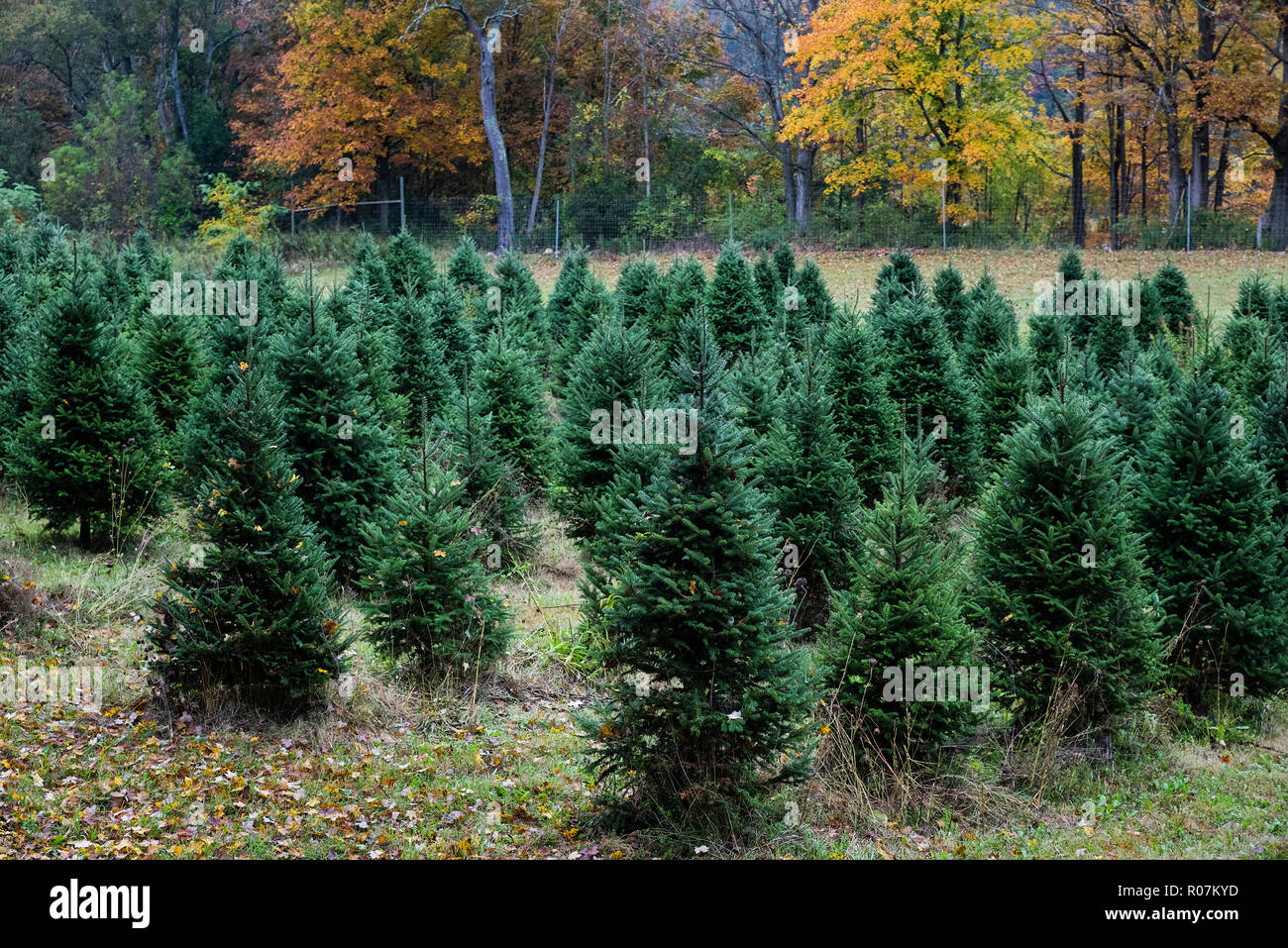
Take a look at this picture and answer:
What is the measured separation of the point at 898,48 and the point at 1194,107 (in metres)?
9.64

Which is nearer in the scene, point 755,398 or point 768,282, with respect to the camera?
point 755,398

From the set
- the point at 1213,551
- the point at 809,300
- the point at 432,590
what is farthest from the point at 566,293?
the point at 1213,551

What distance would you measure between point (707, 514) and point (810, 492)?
372cm

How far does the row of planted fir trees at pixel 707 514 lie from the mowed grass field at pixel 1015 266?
16022 mm

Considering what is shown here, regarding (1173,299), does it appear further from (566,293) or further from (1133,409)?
(1133,409)

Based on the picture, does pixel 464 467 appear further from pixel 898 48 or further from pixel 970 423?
pixel 898 48

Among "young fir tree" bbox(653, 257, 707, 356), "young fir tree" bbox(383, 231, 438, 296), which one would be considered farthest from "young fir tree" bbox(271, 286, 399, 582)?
"young fir tree" bbox(383, 231, 438, 296)

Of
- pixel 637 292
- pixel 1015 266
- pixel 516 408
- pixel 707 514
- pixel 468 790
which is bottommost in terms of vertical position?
pixel 468 790

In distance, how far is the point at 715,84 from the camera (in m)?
45.1

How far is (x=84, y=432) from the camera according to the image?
1116cm

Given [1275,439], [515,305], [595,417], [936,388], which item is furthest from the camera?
[515,305]

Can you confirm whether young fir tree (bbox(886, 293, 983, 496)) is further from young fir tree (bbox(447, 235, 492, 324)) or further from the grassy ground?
young fir tree (bbox(447, 235, 492, 324))

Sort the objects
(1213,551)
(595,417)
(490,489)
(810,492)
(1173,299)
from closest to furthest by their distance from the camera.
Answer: (1213,551)
(810,492)
(490,489)
(595,417)
(1173,299)
